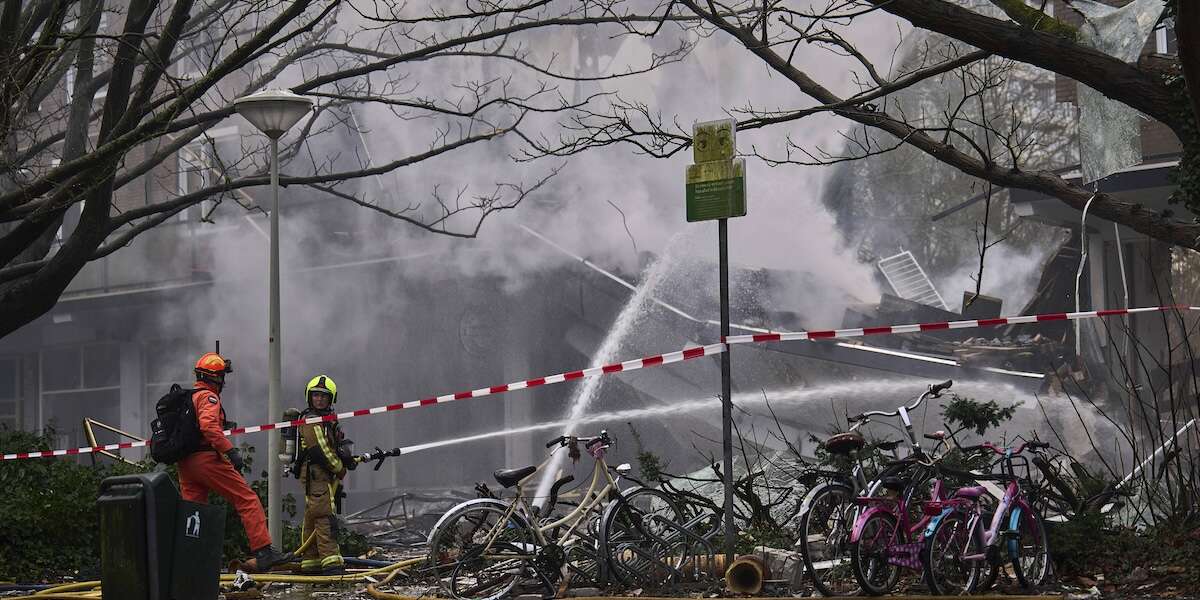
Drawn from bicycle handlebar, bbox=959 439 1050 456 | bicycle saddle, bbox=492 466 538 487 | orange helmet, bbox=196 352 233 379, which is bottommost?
bicycle saddle, bbox=492 466 538 487

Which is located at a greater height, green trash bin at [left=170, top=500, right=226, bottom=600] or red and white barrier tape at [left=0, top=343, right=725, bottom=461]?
red and white barrier tape at [left=0, top=343, right=725, bottom=461]

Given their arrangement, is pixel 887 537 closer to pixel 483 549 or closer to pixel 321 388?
pixel 483 549

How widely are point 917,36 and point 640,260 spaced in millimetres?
6376

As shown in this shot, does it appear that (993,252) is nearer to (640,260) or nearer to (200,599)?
(640,260)

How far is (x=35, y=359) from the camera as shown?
1143 inches

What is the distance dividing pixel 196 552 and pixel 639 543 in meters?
3.24

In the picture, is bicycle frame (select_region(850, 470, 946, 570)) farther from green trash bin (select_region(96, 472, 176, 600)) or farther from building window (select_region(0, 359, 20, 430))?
building window (select_region(0, 359, 20, 430))

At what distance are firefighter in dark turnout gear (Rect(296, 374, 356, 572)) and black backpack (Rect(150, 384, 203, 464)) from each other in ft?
2.94

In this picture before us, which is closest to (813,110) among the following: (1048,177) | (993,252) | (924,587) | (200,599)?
(1048,177)

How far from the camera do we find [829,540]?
6.94 meters

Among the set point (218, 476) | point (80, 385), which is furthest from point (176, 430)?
point (80, 385)

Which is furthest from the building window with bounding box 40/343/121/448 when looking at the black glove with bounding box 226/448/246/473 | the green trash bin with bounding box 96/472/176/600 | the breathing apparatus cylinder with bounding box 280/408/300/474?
the green trash bin with bounding box 96/472/176/600

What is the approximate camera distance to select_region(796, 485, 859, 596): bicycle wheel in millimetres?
6793

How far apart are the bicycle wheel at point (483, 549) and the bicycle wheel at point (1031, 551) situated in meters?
2.50
